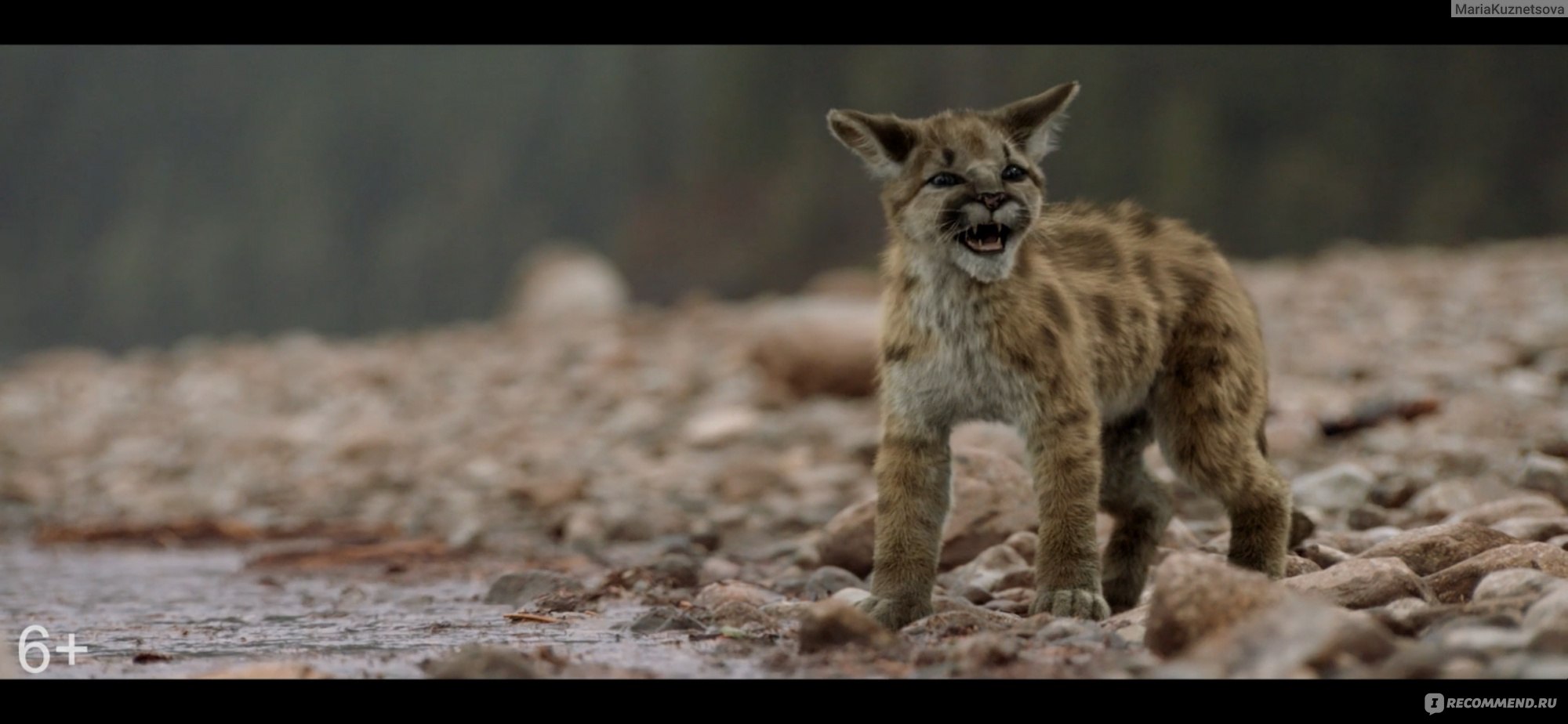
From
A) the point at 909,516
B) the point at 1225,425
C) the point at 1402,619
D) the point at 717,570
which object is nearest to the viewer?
the point at 1402,619

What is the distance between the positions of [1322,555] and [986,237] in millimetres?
1698

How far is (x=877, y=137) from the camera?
4613mm

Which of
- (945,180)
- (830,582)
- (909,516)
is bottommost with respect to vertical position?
(830,582)

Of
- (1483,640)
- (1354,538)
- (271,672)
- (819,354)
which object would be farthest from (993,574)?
(819,354)

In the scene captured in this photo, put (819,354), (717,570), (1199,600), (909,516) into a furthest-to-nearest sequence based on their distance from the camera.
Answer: (819,354), (717,570), (909,516), (1199,600)

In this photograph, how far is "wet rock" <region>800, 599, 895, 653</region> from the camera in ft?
12.7

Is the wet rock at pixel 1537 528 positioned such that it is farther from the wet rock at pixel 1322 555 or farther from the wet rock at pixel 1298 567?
the wet rock at pixel 1298 567

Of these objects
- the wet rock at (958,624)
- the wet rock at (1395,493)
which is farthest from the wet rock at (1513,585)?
the wet rock at (1395,493)

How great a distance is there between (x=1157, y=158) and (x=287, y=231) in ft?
73.0

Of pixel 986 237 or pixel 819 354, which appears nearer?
pixel 986 237

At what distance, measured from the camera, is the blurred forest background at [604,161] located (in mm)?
22125

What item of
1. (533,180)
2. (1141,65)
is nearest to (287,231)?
(533,180)

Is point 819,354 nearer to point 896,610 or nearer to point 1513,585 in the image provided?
point 896,610

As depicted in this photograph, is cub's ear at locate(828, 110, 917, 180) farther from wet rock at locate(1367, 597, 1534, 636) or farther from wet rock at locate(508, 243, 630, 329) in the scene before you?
wet rock at locate(508, 243, 630, 329)
